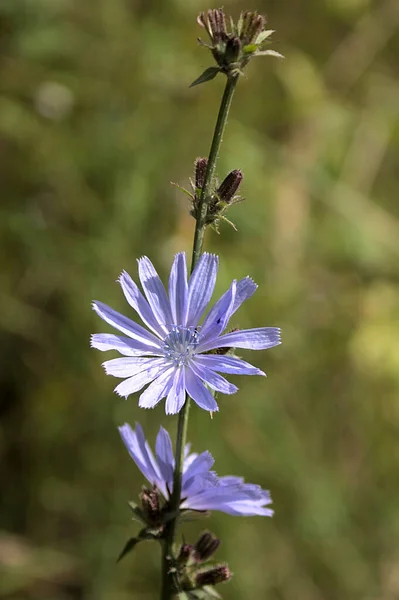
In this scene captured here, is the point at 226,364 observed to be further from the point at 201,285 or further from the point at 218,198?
the point at 218,198

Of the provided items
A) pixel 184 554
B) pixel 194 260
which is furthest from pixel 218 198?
pixel 184 554

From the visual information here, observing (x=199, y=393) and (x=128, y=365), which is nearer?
(x=199, y=393)

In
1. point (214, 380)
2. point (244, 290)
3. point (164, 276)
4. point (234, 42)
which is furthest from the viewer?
point (164, 276)

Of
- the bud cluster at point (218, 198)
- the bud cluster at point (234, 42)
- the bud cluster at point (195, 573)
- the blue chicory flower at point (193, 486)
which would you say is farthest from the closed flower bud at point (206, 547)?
the bud cluster at point (234, 42)

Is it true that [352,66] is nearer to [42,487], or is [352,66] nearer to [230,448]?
[230,448]

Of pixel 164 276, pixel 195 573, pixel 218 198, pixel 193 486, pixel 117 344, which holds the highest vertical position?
pixel 164 276

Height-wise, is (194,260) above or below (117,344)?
above

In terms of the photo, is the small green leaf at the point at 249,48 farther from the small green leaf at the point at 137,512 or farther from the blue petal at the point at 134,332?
the small green leaf at the point at 137,512
